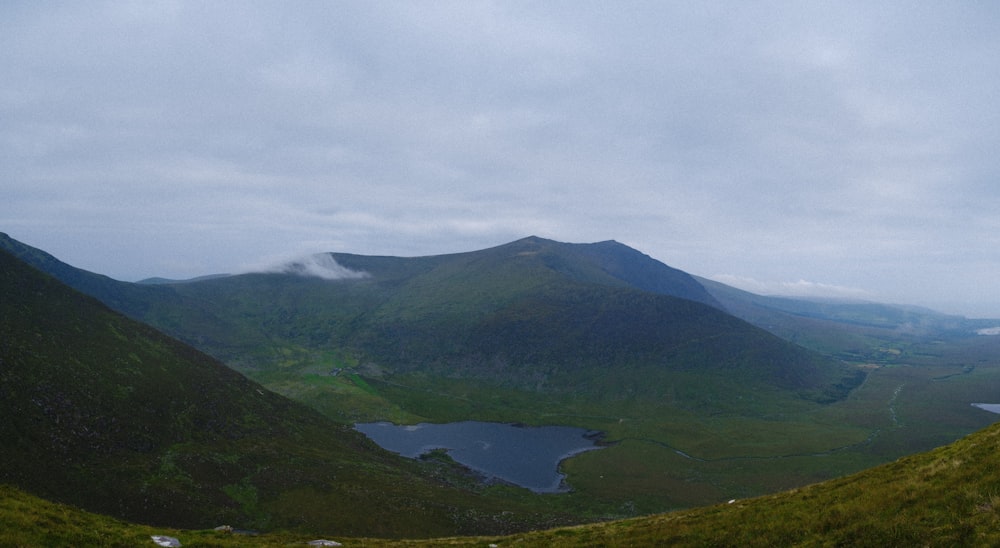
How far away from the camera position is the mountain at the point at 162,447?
63.1m

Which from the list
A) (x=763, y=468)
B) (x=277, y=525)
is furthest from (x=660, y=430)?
(x=277, y=525)

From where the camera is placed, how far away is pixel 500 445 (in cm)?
15775

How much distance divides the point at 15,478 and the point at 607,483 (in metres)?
116

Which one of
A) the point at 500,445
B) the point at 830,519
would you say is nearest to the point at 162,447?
the point at 830,519

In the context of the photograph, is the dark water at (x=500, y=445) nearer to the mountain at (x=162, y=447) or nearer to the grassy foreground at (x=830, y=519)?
the mountain at (x=162, y=447)

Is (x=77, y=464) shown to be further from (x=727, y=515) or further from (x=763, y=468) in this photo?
(x=763, y=468)

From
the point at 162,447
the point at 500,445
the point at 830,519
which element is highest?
the point at 830,519

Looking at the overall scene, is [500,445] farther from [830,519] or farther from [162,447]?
[830,519]

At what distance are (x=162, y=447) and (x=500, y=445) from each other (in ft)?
340

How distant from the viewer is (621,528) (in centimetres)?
3231

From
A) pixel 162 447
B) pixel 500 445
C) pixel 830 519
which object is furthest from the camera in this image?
pixel 500 445

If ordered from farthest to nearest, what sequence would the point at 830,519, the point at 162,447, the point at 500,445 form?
the point at 500,445 → the point at 162,447 → the point at 830,519

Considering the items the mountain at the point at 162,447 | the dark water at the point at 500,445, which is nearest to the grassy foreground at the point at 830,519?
the mountain at the point at 162,447

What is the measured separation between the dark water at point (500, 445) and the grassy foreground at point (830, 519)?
96.8 m
